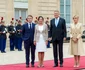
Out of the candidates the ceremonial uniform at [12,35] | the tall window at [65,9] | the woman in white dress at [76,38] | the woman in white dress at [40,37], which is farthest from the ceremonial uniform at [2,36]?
the tall window at [65,9]

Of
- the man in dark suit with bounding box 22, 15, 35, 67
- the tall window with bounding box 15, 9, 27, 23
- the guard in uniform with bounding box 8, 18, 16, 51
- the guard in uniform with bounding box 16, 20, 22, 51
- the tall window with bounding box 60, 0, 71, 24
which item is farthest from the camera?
the tall window with bounding box 60, 0, 71, 24

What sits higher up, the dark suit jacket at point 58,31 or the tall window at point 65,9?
the tall window at point 65,9

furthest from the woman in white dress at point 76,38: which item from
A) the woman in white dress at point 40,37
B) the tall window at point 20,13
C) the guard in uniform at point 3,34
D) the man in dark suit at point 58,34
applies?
the tall window at point 20,13

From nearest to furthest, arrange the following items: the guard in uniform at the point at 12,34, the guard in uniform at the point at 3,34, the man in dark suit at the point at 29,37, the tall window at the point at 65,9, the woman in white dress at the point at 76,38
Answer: the woman in white dress at the point at 76,38, the man in dark suit at the point at 29,37, the guard in uniform at the point at 3,34, the guard in uniform at the point at 12,34, the tall window at the point at 65,9

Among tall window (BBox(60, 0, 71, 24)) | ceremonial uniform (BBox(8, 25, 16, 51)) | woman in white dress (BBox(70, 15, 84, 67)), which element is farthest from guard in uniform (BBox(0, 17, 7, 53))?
tall window (BBox(60, 0, 71, 24))

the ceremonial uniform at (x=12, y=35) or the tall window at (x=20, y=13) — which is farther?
the tall window at (x=20, y=13)

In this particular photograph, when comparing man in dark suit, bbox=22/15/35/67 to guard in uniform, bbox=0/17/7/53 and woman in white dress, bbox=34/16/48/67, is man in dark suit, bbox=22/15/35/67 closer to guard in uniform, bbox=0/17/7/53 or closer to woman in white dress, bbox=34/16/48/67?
woman in white dress, bbox=34/16/48/67

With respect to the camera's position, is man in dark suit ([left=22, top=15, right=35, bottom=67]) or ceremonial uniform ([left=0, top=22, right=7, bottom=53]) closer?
man in dark suit ([left=22, top=15, right=35, bottom=67])

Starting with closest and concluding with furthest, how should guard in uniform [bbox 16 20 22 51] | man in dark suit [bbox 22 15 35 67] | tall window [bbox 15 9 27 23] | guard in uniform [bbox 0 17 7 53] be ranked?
man in dark suit [bbox 22 15 35 67], guard in uniform [bbox 0 17 7 53], guard in uniform [bbox 16 20 22 51], tall window [bbox 15 9 27 23]

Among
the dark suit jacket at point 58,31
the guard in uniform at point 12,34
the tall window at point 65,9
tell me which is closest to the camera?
the dark suit jacket at point 58,31

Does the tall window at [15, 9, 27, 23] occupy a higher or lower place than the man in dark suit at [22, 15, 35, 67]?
higher

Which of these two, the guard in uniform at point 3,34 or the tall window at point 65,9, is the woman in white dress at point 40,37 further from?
the tall window at point 65,9

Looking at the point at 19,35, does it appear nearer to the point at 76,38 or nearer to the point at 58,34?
the point at 58,34

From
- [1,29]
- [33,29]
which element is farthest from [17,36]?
[33,29]
